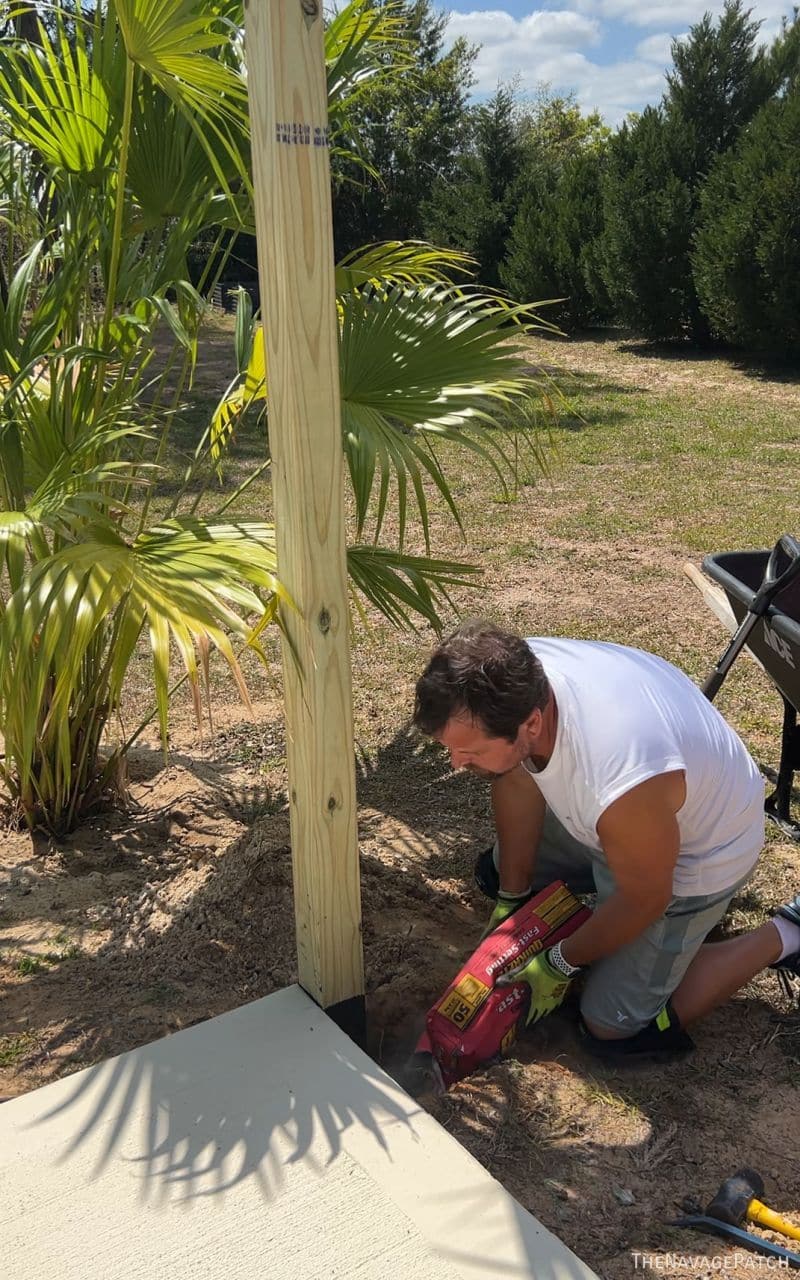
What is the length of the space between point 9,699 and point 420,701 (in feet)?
2.81

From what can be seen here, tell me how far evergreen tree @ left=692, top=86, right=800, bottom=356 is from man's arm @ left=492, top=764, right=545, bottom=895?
10.5 metres

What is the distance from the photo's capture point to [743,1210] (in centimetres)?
180

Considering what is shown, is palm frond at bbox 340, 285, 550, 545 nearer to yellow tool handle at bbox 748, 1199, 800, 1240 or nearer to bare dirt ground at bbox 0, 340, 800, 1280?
bare dirt ground at bbox 0, 340, 800, 1280

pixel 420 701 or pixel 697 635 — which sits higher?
pixel 420 701

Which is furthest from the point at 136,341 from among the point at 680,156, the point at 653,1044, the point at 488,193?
the point at 488,193

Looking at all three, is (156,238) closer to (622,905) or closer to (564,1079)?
(622,905)

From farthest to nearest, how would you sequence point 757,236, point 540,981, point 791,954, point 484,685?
point 757,236 < point 791,954 < point 540,981 < point 484,685

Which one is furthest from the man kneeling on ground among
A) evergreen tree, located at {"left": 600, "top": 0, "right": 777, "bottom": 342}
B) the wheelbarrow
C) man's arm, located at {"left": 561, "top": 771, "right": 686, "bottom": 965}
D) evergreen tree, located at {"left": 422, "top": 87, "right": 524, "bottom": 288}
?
evergreen tree, located at {"left": 422, "top": 87, "right": 524, "bottom": 288}

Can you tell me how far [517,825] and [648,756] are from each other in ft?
2.08

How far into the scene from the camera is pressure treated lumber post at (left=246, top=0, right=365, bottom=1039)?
1590 millimetres

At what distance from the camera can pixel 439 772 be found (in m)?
3.54

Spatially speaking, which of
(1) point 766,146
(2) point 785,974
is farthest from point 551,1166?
(1) point 766,146

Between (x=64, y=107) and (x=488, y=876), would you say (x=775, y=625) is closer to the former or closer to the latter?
(x=488, y=876)

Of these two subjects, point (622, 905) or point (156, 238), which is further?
point (156, 238)
